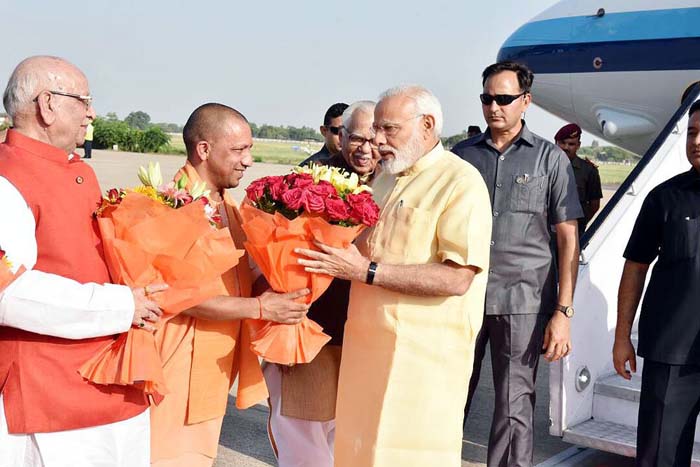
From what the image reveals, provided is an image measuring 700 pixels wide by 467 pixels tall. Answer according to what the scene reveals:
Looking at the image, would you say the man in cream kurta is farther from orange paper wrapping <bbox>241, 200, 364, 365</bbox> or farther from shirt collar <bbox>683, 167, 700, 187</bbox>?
shirt collar <bbox>683, 167, 700, 187</bbox>

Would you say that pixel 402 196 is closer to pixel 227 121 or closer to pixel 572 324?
pixel 227 121

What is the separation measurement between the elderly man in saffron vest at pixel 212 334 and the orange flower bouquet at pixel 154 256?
20 centimetres

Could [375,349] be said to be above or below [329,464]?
above

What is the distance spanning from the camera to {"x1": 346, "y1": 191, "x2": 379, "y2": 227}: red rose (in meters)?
2.94

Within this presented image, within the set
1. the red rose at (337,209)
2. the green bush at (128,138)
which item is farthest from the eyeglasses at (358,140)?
the green bush at (128,138)

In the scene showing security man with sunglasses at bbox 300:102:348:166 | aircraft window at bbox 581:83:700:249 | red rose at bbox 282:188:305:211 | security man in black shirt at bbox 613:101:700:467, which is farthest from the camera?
security man with sunglasses at bbox 300:102:348:166

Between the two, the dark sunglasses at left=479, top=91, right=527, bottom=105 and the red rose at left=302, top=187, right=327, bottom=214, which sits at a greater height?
the dark sunglasses at left=479, top=91, right=527, bottom=105

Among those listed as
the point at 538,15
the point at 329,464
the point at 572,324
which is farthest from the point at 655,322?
the point at 538,15

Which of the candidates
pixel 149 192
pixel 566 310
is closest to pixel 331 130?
pixel 566 310

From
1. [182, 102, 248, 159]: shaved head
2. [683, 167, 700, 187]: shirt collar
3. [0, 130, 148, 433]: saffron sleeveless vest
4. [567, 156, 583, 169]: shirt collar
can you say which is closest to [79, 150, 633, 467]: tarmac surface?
[182, 102, 248, 159]: shaved head

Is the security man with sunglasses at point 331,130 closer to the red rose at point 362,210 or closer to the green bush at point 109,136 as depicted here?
the red rose at point 362,210

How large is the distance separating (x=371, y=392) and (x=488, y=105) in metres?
1.77

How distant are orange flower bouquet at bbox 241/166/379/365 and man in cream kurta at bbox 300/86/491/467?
74 millimetres

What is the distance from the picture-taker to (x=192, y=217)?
108 inches
